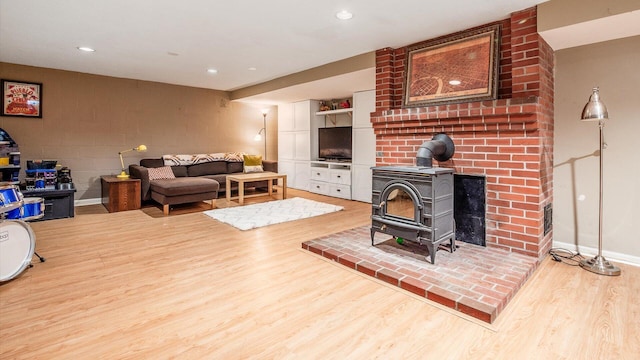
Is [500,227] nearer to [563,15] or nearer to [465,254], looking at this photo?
[465,254]

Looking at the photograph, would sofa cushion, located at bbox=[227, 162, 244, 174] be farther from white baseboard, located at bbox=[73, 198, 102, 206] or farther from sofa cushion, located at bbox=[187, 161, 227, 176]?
white baseboard, located at bbox=[73, 198, 102, 206]

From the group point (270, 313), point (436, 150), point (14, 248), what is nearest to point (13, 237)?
point (14, 248)

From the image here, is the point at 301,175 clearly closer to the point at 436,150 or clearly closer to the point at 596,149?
the point at 436,150

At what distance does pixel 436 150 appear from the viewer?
3.04 meters

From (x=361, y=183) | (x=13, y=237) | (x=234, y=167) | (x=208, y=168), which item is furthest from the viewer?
(x=234, y=167)

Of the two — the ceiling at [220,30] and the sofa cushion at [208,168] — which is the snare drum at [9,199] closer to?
the ceiling at [220,30]

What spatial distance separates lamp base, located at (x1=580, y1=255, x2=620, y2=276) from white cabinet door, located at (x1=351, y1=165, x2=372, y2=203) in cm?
328

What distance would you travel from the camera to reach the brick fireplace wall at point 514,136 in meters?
2.72

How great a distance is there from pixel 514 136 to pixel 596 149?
776mm

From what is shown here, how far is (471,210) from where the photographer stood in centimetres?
308

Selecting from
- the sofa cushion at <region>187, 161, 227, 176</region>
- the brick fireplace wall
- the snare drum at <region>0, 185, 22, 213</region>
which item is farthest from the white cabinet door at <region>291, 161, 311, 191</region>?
the snare drum at <region>0, 185, 22, 213</region>

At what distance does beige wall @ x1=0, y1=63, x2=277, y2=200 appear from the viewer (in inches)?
200

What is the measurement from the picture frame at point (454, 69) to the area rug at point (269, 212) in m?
2.13

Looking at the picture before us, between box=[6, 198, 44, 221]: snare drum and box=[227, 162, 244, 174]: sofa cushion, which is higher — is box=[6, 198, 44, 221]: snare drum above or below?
below
